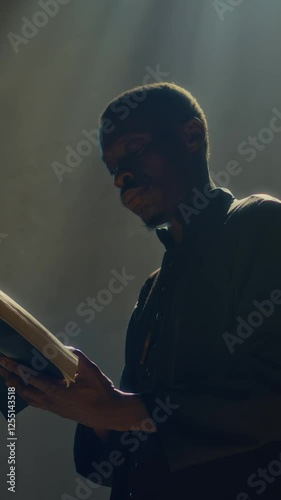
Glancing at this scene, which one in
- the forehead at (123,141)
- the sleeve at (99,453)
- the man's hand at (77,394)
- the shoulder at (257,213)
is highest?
the forehead at (123,141)

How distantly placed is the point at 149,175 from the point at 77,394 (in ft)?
1.22

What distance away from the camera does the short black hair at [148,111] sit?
108 cm

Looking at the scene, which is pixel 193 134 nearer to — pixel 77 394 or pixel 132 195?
pixel 132 195

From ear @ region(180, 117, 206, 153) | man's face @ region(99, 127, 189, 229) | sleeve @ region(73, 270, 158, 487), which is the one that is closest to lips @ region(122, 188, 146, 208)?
man's face @ region(99, 127, 189, 229)

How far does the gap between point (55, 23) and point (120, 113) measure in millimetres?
1741

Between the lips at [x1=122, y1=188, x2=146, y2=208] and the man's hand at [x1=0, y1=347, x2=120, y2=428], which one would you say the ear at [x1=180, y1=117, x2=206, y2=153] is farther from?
the man's hand at [x1=0, y1=347, x2=120, y2=428]

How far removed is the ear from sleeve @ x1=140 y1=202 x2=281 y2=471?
11.8 inches

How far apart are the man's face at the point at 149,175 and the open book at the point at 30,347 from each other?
28 centimetres

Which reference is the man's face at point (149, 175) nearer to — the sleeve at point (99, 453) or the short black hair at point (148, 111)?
the short black hair at point (148, 111)

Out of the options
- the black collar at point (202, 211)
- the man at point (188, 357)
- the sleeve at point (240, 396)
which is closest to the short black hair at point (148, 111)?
the man at point (188, 357)

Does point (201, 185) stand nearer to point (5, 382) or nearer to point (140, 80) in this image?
point (5, 382)

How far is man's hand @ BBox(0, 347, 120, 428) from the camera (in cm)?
84

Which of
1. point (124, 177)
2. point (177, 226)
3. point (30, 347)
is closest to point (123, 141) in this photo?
point (124, 177)

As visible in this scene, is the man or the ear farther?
the ear
